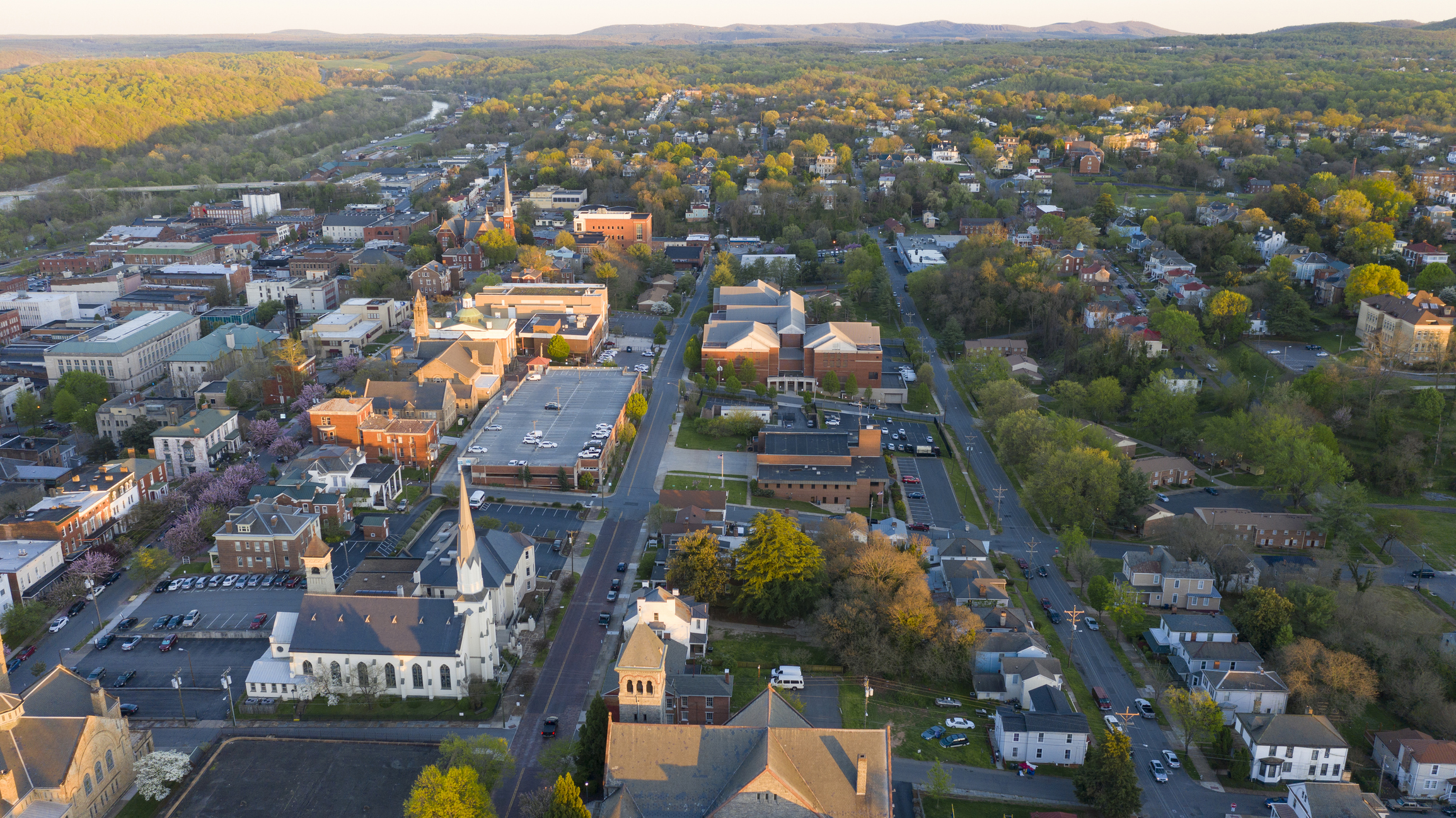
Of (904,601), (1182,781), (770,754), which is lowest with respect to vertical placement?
(1182,781)

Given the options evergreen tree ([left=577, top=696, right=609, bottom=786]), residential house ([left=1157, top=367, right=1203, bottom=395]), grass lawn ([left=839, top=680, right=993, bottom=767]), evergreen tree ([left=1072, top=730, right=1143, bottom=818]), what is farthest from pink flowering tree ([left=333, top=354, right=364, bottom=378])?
evergreen tree ([left=1072, top=730, right=1143, bottom=818])

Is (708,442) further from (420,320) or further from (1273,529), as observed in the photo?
(1273,529)

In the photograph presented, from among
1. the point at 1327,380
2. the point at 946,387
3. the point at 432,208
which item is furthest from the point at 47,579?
the point at 432,208

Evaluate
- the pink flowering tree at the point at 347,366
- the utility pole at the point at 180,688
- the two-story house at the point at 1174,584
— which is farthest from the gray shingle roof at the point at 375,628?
the pink flowering tree at the point at 347,366

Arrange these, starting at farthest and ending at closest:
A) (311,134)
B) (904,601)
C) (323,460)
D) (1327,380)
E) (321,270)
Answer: (311,134) → (321,270) → (1327,380) → (323,460) → (904,601)

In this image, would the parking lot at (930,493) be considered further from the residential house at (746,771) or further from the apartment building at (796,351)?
the residential house at (746,771)

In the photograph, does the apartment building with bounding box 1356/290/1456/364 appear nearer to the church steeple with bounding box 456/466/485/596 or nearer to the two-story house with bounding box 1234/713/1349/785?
the two-story house with bounding box 1234/713/1349/785

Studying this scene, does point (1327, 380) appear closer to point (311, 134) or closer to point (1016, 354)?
point (1016, 354)
